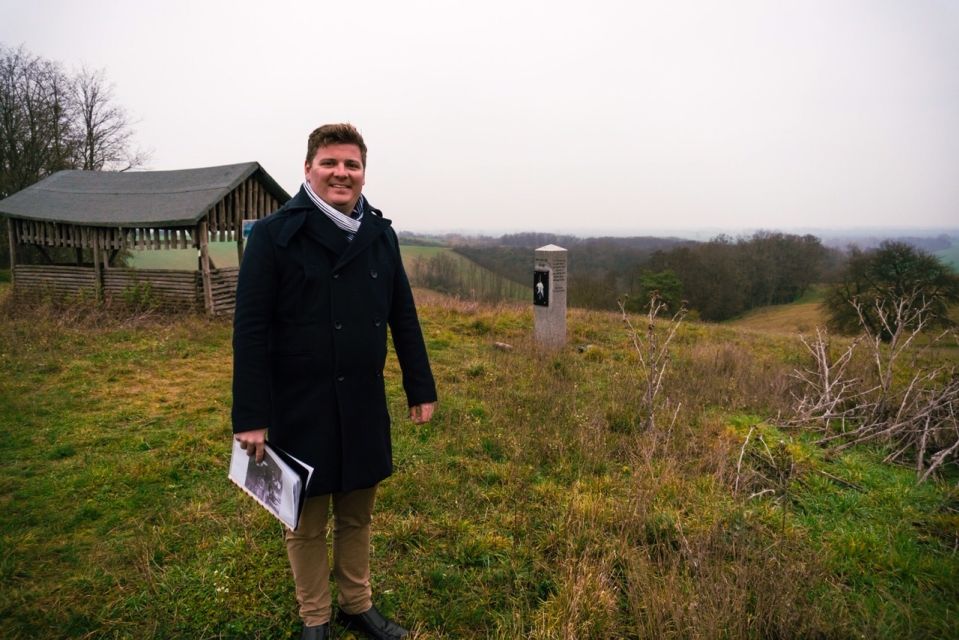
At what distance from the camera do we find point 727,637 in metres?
2.40

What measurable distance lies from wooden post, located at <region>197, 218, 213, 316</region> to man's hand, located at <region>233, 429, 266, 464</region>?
11.0 m

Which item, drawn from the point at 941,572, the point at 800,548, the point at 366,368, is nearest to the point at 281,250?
the point at 366,368

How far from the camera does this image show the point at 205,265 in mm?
11812

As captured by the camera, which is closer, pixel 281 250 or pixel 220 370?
pixel 281 250

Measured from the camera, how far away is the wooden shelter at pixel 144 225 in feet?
39.3

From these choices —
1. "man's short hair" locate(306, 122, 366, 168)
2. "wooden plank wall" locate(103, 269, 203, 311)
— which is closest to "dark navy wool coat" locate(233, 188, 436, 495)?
"man's short hair" locate(306, 122, 366, 168)

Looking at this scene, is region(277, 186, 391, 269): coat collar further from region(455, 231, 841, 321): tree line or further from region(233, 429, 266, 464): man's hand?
region(455, 231, 841, 321): tree line

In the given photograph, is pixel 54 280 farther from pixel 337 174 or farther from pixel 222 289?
pixel 337 174

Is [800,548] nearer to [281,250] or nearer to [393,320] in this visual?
[393,320]

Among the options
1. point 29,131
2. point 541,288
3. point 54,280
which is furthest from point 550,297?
point 29,131

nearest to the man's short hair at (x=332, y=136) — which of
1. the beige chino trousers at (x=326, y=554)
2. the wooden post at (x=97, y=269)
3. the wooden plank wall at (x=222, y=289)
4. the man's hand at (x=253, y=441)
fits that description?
the man's hand at (x=253, y=441)

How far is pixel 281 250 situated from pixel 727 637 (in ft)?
8.83

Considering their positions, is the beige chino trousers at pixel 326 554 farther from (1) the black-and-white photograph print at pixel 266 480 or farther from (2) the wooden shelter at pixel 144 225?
(2) the wooden shelter at pixel 144 225

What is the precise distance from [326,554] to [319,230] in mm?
1508
